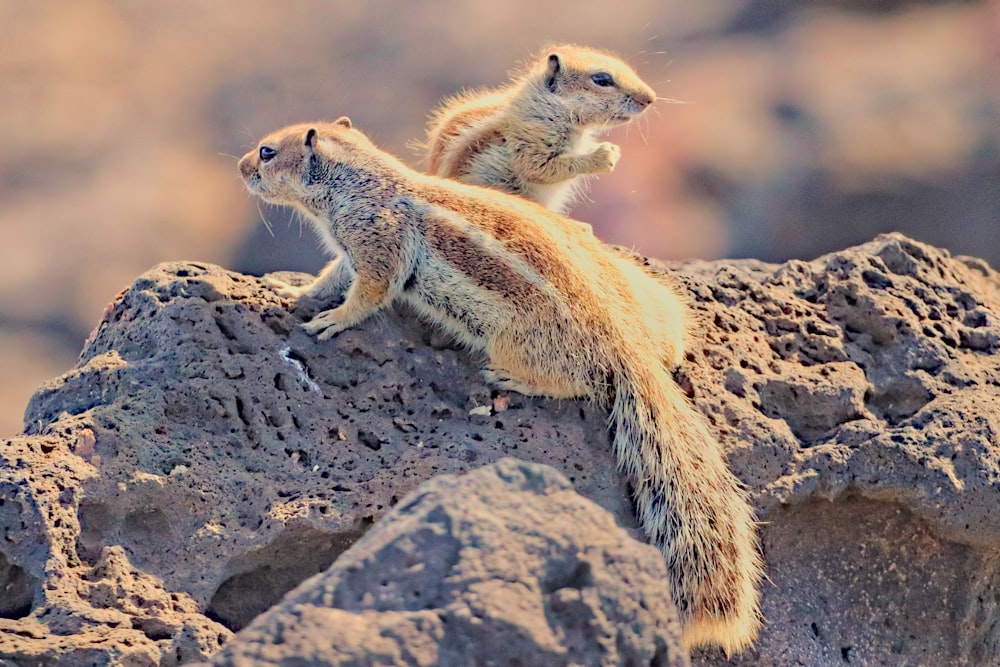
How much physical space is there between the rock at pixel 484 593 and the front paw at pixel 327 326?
6.19ft

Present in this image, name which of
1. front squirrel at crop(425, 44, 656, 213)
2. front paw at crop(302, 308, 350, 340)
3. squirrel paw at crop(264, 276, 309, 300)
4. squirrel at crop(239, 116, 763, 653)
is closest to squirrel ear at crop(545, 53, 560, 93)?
front squirrel at crop(425, 44, 656, 213)

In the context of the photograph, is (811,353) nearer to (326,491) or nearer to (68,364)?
(326,491)

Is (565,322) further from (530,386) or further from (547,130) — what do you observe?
(547,130)

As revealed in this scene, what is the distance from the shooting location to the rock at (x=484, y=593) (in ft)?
10.1

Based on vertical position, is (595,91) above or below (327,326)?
above

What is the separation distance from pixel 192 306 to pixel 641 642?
2614mm

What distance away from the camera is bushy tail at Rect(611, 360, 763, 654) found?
4723mm

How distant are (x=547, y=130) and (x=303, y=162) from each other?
168cm

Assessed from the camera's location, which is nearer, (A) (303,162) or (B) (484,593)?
(B) (484,593)

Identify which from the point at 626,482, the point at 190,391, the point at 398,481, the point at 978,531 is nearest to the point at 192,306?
the point at 190,391

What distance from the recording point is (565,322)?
16.9 feet

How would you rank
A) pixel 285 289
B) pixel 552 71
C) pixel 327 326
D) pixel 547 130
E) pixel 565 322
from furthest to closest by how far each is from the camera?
pixel 552 71, pixel 547 130, pixel 285 289, pixel 327 326, pixel 565 322

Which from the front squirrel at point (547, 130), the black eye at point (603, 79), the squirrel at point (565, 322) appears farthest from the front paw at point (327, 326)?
the black eye at point (603, 79)

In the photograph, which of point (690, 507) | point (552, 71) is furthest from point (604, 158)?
point (690, 507)
